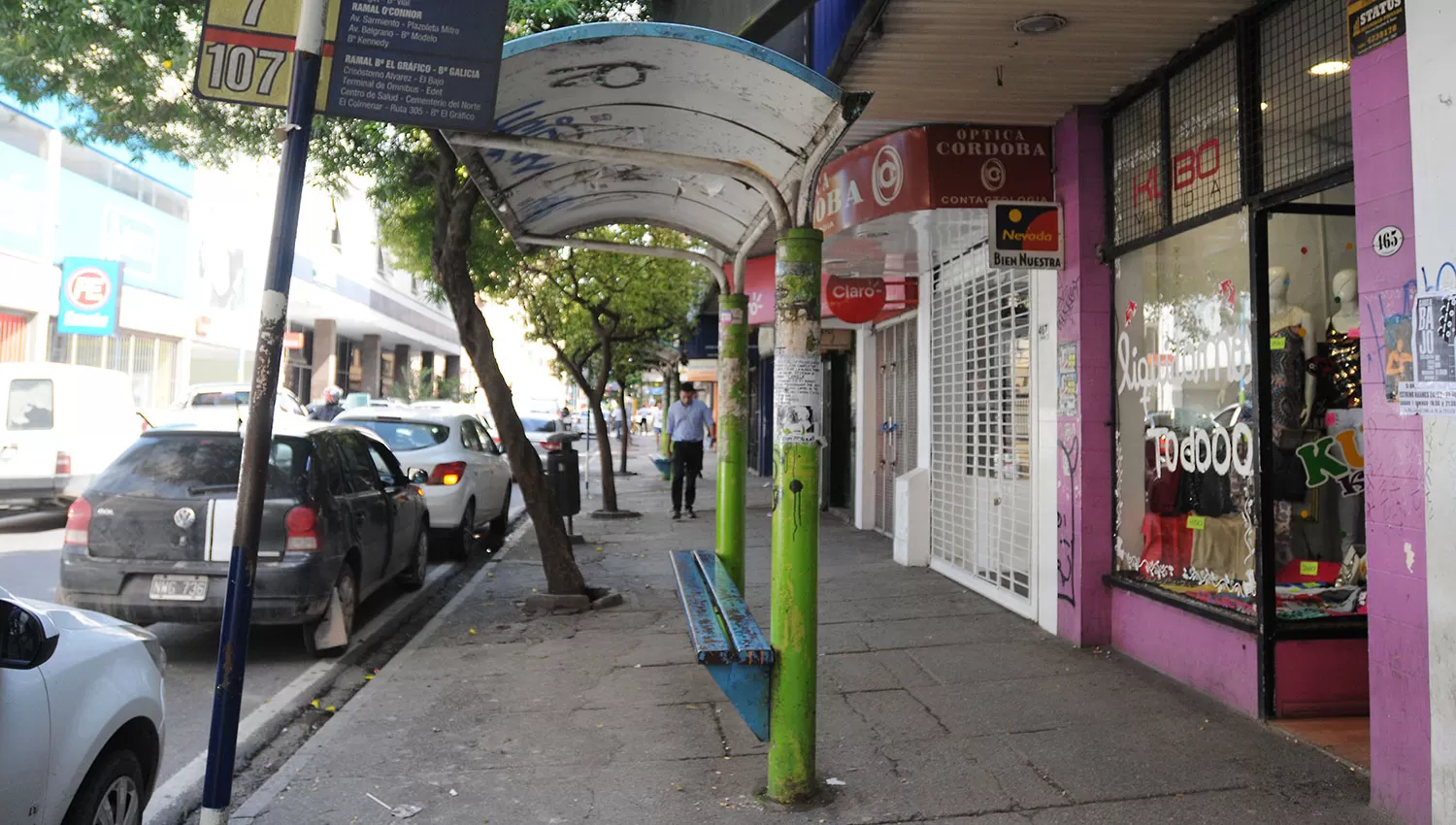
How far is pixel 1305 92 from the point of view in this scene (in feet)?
15.9

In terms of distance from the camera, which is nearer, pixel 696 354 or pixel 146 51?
pixel 146 51

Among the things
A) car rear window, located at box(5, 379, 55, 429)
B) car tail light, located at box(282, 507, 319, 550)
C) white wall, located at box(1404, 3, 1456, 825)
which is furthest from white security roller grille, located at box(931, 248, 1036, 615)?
car rear window, located at box(5, 379, 55, 429)

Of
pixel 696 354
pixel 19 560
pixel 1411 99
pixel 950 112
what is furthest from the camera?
pixel 696 354

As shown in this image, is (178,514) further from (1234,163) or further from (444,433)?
(1234,163)

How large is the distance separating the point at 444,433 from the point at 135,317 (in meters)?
14.7

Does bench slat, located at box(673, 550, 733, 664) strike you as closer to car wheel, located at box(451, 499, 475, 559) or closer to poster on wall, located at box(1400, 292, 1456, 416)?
poster on wall, located at box(1400, 292, 1456, 416)

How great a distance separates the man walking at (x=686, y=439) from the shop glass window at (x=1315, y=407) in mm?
9894

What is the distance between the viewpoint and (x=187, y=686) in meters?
6.03

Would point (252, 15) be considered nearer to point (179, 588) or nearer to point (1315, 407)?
point (179, 588)

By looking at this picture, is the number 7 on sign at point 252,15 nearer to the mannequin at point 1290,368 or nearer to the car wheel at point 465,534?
the mannequin at point 1290,368

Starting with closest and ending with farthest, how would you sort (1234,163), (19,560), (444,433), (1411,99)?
(1411,99) < (1234,163) < (19,560) < (444,433)

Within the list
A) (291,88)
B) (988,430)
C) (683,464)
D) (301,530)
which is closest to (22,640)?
(291,88)

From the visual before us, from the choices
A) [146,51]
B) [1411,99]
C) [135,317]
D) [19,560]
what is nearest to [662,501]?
[19,560]

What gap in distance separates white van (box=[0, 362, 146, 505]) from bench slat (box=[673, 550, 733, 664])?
28.4 feet
